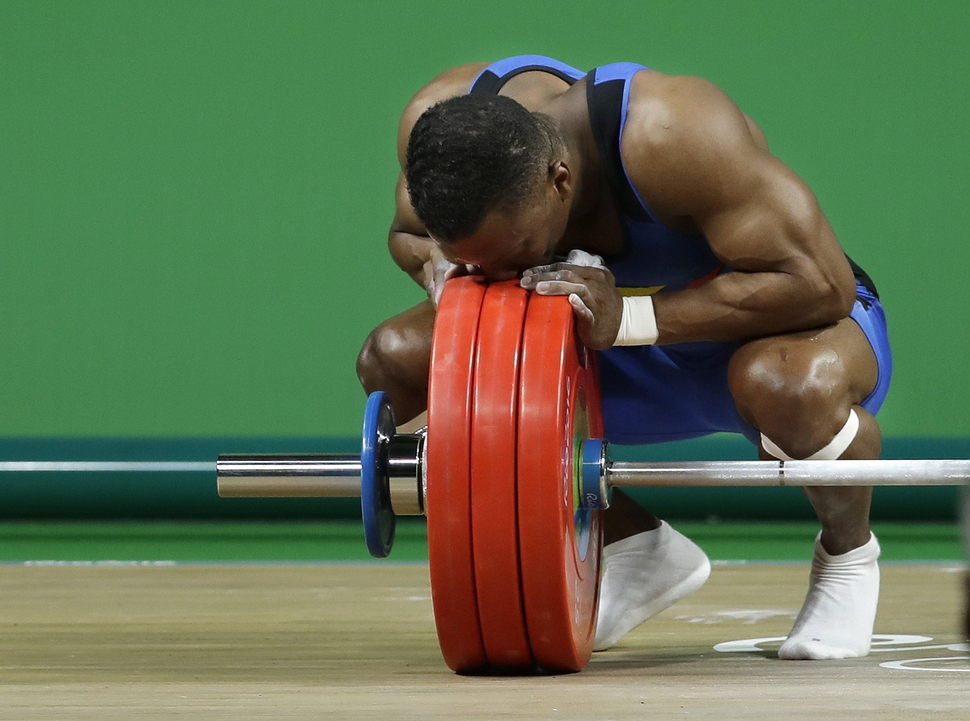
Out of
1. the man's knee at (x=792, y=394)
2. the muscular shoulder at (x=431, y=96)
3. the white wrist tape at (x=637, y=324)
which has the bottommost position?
the man's knee at (x=792, y=394)

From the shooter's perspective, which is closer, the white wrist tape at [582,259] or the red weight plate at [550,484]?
the red weight plate at [550,484]

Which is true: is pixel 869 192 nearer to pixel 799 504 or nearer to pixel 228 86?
pixel 799 504

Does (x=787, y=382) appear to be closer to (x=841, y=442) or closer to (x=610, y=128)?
(x=841, y=442)

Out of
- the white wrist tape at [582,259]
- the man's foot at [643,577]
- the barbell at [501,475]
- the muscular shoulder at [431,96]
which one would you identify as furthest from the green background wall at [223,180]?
the barbell at [501,475]

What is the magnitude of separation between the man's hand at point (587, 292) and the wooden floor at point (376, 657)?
18.1 inches

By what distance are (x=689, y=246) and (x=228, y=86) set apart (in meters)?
2.27

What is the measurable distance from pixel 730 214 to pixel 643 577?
65 centimetres

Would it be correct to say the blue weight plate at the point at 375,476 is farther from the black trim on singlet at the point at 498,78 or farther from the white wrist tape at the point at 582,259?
the black trim on singlet at the point at 498,78

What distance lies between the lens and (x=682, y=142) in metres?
1.72

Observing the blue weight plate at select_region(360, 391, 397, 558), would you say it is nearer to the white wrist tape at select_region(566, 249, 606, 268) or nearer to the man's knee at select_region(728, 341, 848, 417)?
the white wrist tape at select_region(566, 249, 606, 268)

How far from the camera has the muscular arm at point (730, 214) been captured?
5.66ft

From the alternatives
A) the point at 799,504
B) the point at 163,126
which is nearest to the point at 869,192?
the point at 799,504

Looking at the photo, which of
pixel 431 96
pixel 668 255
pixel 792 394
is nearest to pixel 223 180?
pixel 431 96

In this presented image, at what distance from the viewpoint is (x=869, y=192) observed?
3777mm
